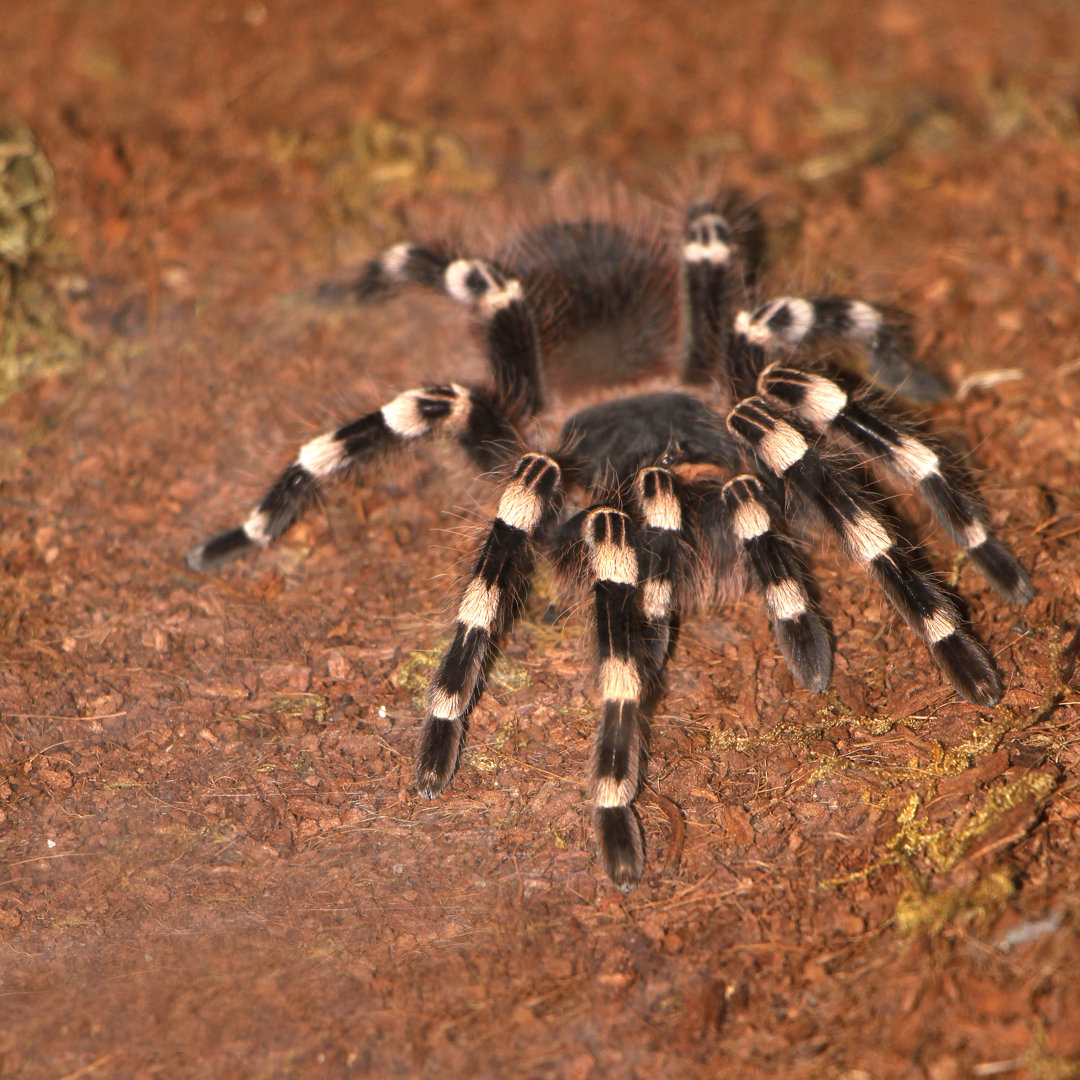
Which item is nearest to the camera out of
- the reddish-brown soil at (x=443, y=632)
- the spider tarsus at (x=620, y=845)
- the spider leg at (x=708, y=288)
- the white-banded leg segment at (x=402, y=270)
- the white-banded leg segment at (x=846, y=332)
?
the reddish-brown soil at (x=443, y=632)

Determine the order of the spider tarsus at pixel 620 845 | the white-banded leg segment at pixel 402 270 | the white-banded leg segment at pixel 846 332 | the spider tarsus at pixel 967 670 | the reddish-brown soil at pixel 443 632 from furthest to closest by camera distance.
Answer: the white-banded leg segment at pixel 402 270, the white-banded leg segment at pixel 846 332, the spider tarsus at pixel 967 670, the spider tarsus at pixel 620 845, the reddish-brown soil at pixel 443 632

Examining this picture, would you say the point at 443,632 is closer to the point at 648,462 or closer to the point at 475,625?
the point at 475,625

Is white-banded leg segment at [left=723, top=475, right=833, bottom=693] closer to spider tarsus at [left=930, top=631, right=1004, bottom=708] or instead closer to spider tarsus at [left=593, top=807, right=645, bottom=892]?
spider tarsus at [left=930, top=631, right=1004, bottom=708]

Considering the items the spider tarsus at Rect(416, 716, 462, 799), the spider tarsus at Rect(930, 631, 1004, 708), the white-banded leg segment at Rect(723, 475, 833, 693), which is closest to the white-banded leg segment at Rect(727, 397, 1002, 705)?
the spider tarsus at Rect(930, 631, 1004, 708)

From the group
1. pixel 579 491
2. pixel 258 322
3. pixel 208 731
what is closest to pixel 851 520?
pixel 579 491

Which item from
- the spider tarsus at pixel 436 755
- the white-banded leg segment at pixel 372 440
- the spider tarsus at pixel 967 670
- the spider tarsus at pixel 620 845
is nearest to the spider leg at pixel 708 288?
the white-banded leg segment at pixel 372 440

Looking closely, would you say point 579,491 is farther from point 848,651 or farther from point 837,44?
point 837,44

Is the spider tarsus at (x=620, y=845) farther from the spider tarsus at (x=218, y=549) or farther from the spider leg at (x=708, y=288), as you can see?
the spider leg at (x=708, y=288)

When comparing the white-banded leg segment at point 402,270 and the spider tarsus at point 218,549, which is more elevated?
the white-banded leg segment at point 402,270
